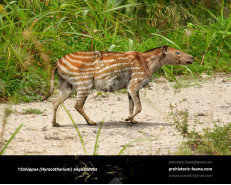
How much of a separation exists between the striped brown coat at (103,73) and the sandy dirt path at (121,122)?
270 mm

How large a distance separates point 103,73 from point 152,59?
30.9 inches

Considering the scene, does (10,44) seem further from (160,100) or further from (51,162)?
(51,162)

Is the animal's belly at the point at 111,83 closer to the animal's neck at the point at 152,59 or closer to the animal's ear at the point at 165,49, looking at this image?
the animal's neck at the point at 152,59

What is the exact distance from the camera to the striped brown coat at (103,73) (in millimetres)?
6031

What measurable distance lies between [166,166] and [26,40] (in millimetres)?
4327

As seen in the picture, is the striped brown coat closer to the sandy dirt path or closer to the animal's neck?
the animal's neck

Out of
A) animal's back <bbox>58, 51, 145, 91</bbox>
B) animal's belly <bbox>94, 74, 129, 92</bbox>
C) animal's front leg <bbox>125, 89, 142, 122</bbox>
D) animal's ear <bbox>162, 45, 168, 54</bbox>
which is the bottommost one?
animal's front leg <bbox>125, 89, 142, 122</bbox>

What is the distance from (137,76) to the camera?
244 inches

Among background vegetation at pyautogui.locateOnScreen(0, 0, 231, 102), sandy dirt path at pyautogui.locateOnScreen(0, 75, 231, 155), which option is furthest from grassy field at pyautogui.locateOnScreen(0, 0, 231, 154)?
sandy dirt path at pyautogui.locateOnScreen(0, 75, 231, 155)

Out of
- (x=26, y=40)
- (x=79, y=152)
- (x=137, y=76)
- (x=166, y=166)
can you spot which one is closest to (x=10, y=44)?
(x=26, y=40)

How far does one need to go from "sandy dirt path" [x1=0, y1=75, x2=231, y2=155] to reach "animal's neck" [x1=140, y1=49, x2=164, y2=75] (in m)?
0.53

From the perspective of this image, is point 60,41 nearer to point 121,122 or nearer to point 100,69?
point 100,69

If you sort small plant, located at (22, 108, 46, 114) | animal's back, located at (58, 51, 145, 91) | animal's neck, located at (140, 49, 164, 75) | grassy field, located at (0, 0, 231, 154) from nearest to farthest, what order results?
1. animal's back, located at (58, 51, 145, 91)
2. animal's neck, located at (140, 49, 164, 75)
3. small plant, located at (22, 108, 46, 114)
4. grassy field, located at (0, 0, 231, 154)

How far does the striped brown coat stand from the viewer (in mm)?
6031
